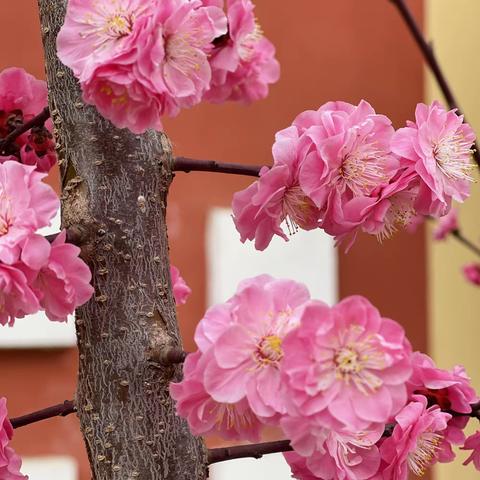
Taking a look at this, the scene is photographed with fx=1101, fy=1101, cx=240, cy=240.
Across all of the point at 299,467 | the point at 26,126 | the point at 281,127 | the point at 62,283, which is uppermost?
the point at 281,127

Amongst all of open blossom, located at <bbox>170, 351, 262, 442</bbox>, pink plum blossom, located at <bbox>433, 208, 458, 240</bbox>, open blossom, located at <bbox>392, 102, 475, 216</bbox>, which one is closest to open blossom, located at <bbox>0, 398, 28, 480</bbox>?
open blossom, located at <bbox>170, 351, 262, 442</bbox>

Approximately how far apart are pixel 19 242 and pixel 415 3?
186 centimetres

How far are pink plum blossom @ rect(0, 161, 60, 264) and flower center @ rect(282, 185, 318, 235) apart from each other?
15 cm

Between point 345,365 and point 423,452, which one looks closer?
point 345,365

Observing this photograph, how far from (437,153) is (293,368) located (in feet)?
0.75

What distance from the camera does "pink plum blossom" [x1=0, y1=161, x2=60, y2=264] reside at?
49 centimetres

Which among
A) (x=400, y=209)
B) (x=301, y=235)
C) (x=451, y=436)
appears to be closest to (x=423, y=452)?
(x=451, y=436)

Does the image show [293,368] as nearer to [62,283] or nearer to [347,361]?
[347,361]

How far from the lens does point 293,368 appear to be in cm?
42

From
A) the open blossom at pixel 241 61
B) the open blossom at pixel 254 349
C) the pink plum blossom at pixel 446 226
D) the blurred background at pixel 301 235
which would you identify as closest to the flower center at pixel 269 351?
the open blossom at pixel 254 349

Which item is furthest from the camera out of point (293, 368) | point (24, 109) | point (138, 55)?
point (24, 109)

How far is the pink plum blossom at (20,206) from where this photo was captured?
0.49m

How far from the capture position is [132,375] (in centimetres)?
59

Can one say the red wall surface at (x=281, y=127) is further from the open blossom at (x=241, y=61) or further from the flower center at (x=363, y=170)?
the flower center at (x=363, y=170)
